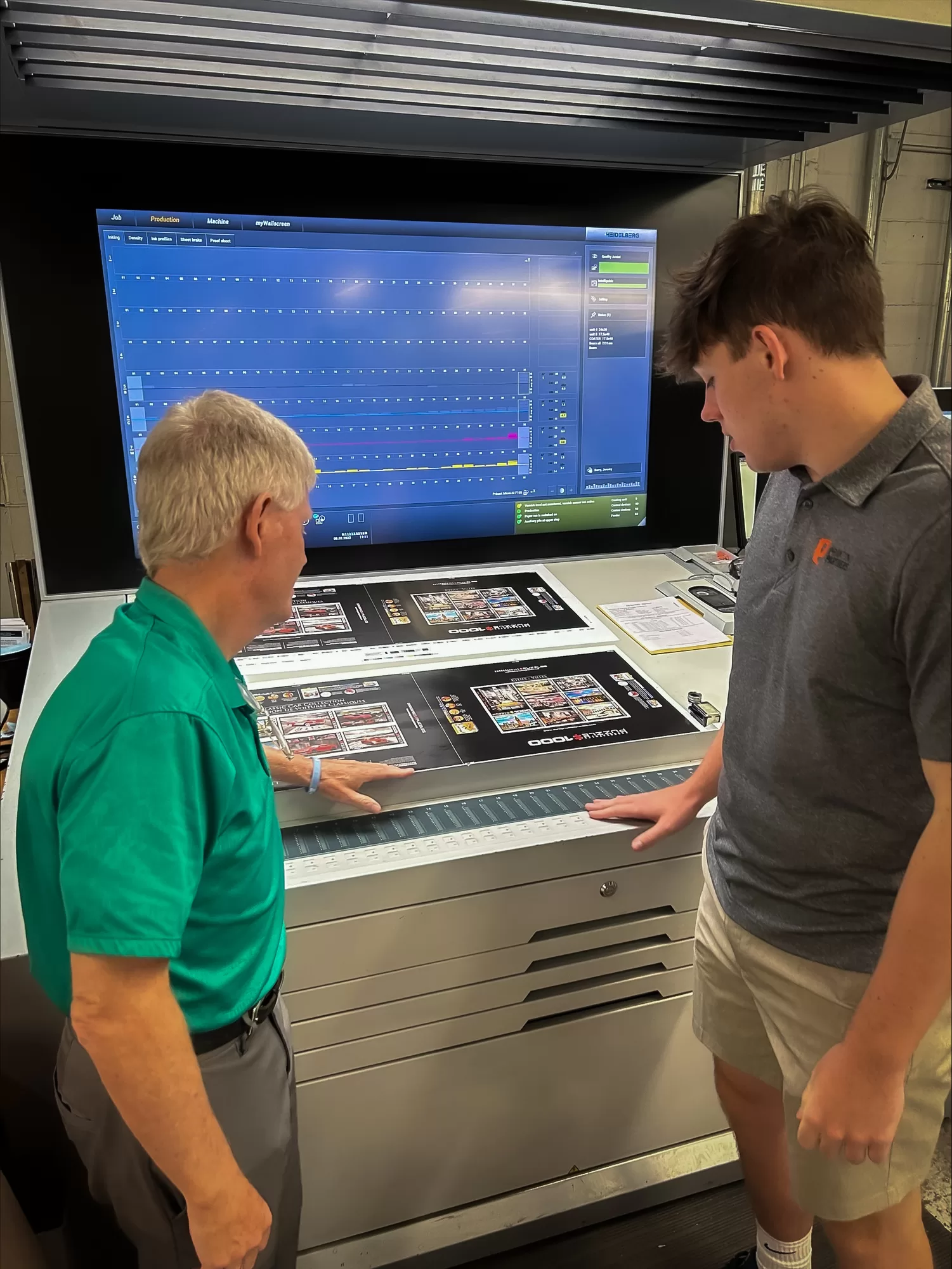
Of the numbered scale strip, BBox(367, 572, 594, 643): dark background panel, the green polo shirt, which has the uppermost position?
the green polo shirt

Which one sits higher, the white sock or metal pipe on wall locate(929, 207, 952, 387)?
metal pipe on wall locate(929, 207, 952, 387)

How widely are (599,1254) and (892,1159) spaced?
2.44ft

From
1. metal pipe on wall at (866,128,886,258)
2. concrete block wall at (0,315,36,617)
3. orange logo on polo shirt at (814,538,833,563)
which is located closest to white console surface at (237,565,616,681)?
orange logo on polo shirt at (814,538,833,563)

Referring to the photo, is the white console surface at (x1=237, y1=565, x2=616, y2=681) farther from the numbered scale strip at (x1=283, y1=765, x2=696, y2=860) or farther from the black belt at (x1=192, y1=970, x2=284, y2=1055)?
the black belt at (x1=192, y1=970, x2=284, y2=1055)

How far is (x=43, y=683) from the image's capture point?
139cm

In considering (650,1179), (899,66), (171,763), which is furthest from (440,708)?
(899,66)

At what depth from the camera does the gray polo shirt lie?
0.82m

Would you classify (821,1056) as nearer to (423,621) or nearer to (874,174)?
(423,621)

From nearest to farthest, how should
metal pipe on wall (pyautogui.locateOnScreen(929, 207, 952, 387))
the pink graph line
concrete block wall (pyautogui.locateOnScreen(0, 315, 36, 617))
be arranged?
→ the pink graph line
concrete block wall (pyautogui.locateOnScreen(0, 315, 36, 617))
metal pipe on wall (pyautogui.locateOnScreen(929, 207, 952, 387))

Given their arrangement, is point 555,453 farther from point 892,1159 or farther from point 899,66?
point 892,1159

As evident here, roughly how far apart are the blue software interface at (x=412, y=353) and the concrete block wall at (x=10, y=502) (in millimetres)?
1140

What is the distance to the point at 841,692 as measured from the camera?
915mm

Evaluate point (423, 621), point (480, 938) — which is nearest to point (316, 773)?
point (480, 938)

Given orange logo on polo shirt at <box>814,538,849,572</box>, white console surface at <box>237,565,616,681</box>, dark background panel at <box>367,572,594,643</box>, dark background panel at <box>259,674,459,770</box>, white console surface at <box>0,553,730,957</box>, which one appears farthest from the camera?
dark background panel at <box>367,572,594,643</box>
